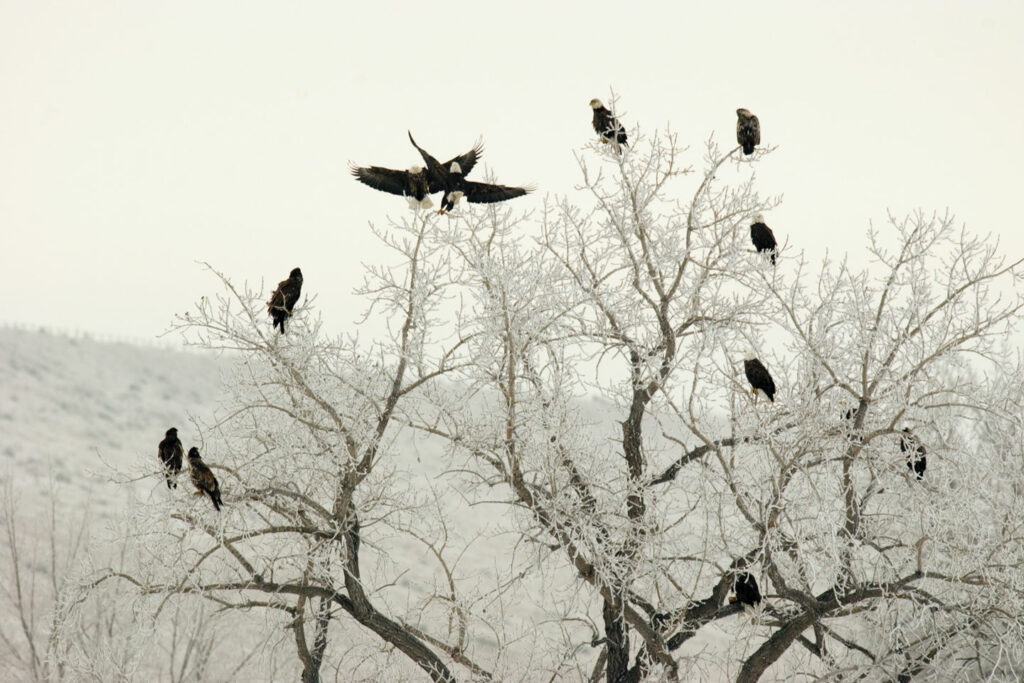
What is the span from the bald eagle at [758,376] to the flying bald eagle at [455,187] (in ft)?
8.28

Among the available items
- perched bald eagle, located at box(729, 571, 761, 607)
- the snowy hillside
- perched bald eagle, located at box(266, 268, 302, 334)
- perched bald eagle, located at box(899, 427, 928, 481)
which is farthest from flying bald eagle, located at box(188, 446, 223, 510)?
the snowy hillside

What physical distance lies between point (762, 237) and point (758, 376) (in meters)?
1.29

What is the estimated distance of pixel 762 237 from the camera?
22.9 ft

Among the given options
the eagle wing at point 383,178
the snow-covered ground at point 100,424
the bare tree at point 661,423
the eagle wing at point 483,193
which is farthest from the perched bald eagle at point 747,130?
the snow-covered ground at point 100,424

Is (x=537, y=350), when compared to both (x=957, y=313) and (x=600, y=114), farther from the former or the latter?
(x=957, y=313)

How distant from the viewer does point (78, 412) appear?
37.2 metres

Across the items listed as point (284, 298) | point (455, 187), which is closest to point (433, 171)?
point (455, 187)

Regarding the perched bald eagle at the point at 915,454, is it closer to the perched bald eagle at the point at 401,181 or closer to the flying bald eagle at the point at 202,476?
the perched bald eagle at the point at 401,181

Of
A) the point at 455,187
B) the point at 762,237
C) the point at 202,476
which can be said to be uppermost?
the point at 455,187

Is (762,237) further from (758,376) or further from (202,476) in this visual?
(202,476)

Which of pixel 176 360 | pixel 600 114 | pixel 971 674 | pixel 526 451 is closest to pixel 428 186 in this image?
pixel 600 114

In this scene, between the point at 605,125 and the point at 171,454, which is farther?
the point at 605,125

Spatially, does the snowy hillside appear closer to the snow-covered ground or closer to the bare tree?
the snow-covered ground

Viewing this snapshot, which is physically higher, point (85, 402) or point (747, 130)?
point (85, 402)
